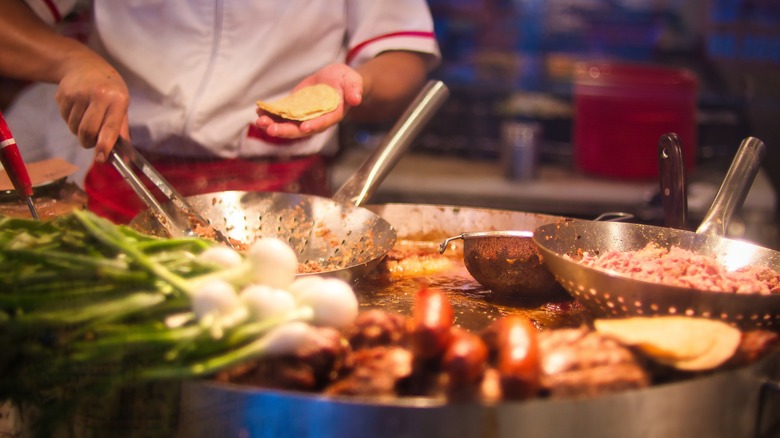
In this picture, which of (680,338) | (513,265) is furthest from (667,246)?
(680,338)

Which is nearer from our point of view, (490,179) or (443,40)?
(490,179)

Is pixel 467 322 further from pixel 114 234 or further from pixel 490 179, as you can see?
pixel 490 179

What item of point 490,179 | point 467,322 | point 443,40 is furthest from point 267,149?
point 443,40

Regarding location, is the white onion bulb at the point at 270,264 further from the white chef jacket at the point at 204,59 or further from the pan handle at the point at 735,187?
the white chef jacket at the point at 204,59

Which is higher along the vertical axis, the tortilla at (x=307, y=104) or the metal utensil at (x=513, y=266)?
the tortilla at (x=307, y=104)

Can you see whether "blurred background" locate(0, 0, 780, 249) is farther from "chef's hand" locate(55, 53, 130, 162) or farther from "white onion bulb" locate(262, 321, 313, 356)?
"white onion bulb" locate(262, 321, 313, 356)

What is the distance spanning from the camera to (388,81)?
286cm

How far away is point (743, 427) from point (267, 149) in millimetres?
1992

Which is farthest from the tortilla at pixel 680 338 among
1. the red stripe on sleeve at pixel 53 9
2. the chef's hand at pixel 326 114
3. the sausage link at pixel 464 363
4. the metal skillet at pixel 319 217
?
the red stripe on sleeve at pixel 53 9

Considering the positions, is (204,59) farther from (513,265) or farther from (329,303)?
(329,303)

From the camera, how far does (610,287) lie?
1.60m

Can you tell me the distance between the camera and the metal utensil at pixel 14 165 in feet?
6.38

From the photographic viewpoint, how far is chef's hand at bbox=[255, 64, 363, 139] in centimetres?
227

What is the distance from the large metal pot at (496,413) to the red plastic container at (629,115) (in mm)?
3480
